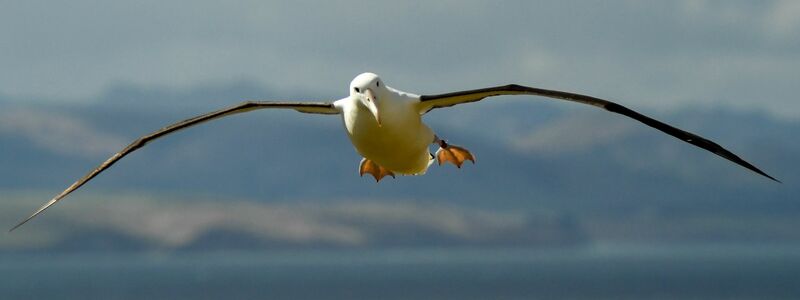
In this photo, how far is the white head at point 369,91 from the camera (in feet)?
72.8

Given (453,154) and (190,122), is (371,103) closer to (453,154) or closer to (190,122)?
(190,122)

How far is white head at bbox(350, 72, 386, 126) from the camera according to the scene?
2220 cm

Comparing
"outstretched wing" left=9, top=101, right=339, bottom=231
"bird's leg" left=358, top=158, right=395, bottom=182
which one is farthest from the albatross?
"bird's leg" left=358, top=158, right=395, bottom=182

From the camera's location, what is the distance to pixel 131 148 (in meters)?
23.4

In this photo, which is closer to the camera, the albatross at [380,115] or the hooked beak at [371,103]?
the hooked beak at [371,103]

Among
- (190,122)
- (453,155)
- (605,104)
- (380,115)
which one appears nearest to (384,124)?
(380,115)

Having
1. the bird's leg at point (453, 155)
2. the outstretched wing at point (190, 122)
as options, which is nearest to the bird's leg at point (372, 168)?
the bird's leg at point (453, 155)

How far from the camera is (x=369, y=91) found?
22.3 m

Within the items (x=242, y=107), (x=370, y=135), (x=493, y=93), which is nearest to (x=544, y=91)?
(x=493, y=93)

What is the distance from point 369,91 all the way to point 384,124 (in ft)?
2.73

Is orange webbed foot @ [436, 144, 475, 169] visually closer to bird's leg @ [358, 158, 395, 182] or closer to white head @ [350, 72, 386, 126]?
bird's leg @ [358, 158, 395, 182]

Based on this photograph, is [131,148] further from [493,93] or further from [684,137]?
[684,137]

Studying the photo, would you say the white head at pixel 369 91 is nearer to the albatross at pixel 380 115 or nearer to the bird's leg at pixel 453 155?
the albatross at pixel 380 115

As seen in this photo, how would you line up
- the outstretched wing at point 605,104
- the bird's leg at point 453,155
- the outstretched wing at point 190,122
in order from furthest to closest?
the bird's leg at point 453,155 → the outstretched wing at point 190,122 → the outstretched wing at point 605,104
